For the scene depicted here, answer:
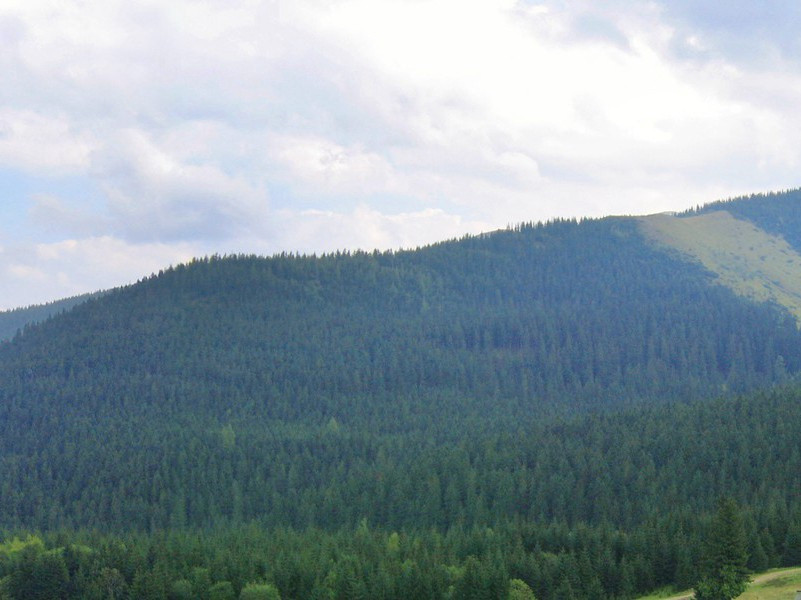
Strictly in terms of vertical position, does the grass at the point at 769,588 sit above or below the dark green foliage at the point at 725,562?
below

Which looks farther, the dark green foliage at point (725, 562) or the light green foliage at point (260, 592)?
the light green foliage at point (260, 592)

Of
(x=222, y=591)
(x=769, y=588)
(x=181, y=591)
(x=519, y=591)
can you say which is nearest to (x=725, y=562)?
(x=769, y=588)

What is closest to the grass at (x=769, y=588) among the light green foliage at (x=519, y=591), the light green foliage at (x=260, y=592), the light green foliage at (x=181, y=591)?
the light green foliage at (x=519, y=591)

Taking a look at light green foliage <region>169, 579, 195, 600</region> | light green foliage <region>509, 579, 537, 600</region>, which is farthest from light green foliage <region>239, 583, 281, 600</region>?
light green foliage <region>509, 579, 537, 600</region>

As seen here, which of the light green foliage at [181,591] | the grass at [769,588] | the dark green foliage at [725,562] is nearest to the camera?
the grass at [769,588]

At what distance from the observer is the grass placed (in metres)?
123

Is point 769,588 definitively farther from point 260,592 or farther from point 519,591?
point 260,592

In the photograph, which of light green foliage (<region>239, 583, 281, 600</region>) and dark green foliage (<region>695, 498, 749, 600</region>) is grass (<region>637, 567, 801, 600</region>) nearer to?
dark green foliage (<region>695, 498, 749, 600</region>)

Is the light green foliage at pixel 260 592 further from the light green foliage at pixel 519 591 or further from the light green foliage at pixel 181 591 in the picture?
the light green foliage at pixel 519 591

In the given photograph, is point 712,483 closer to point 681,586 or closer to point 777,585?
point 681,586

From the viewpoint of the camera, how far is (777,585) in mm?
128375

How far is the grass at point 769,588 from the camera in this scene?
123 meters

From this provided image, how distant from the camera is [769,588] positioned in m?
127

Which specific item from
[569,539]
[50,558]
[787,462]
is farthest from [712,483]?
[50,558]
